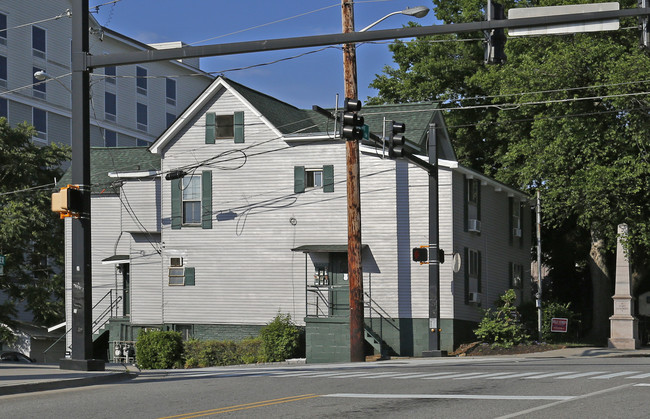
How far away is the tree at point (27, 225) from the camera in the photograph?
4912 cm

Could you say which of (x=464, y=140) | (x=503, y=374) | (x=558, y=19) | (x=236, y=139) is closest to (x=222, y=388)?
(x=503, y=374)

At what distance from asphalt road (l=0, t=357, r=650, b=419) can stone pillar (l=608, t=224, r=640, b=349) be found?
2158 cm

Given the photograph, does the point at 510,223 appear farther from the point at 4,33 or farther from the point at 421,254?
the point at 4,33

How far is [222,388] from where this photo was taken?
16.1 meters

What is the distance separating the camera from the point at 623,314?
39969mm

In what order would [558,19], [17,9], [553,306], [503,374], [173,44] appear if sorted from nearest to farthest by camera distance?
[558,19]
[503,374]
[553,306]
[17,9]
[173,44]

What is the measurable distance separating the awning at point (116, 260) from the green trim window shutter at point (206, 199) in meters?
4.56

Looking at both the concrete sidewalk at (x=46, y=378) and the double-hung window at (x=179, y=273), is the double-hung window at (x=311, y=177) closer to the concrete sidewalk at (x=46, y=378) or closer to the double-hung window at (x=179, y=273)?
the double-hung window at (x=179, y=273)

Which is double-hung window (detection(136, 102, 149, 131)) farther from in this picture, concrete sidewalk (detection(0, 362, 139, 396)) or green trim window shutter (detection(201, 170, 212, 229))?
concrete sidewalk (detection(0, 362, 139, 396))

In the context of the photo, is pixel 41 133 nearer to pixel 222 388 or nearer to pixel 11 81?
pixel 11 81

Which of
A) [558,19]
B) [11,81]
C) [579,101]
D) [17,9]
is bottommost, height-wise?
[558,19]

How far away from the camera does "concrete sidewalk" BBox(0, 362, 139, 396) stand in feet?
51.0

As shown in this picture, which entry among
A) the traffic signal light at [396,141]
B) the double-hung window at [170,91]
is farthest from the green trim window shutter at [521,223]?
the double-hung window at [170,91]

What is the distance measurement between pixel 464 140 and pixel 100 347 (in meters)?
20.6
